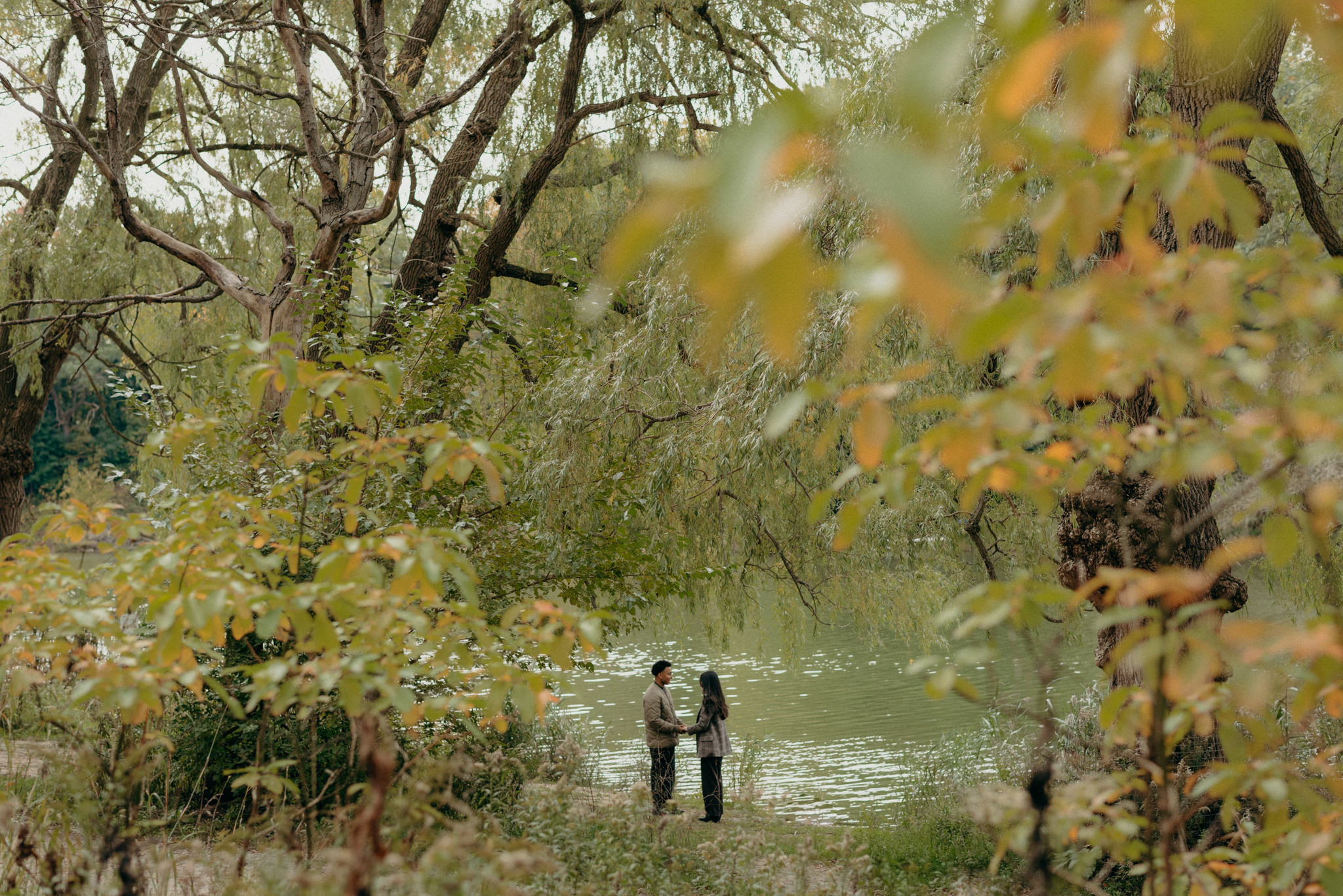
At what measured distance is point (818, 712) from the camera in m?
12.5

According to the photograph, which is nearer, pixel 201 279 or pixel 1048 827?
pixel 1048 827

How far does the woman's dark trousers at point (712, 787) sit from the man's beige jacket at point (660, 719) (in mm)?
337

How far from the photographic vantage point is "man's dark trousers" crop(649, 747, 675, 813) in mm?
7188

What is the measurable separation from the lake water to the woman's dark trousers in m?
0.47

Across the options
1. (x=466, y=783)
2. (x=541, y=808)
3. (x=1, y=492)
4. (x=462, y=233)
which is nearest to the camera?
(x=541, y=808)

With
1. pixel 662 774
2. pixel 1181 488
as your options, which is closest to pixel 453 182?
pixel 662 774

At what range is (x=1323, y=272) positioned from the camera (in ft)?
5.41

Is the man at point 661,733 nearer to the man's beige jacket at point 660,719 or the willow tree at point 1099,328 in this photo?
the man's beige jacket at point 660,719

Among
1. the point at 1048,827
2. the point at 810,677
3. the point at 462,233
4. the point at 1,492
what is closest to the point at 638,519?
the point at 462,233

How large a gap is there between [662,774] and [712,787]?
15.7 inches

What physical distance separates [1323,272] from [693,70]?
6.56 m

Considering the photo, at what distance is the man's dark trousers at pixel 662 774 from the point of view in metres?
7.19

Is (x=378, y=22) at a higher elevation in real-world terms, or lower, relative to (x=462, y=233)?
higher

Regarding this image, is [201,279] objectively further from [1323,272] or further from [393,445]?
[1323,272]
